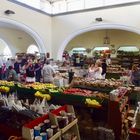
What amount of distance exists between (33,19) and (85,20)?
270 cm

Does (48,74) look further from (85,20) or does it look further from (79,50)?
(79,50)

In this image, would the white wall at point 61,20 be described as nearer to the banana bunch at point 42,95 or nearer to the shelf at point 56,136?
the banana bunch at point 42,95

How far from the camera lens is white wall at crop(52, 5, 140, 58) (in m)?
9.27

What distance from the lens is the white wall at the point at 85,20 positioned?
9273 mm

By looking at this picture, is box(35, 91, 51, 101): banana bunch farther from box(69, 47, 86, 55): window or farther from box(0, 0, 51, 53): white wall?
box(69, 47, 86, 55): window

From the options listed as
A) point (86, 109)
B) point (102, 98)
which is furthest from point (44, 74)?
point (102, 98)

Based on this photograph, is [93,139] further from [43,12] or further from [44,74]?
[43,12]

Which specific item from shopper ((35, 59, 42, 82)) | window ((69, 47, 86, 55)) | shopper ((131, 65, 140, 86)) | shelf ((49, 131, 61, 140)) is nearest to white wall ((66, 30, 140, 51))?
window ((69, 47, 86, 55))

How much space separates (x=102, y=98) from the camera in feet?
14.5

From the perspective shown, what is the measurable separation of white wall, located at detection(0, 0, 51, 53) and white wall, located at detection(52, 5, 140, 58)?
446 millimetres

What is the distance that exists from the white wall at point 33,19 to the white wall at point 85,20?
446 millimetres

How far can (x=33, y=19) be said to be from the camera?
10109mm

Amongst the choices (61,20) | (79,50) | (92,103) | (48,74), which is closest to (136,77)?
(48,74)

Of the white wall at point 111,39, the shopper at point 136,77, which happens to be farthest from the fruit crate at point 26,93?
the white wall at point 111,39
